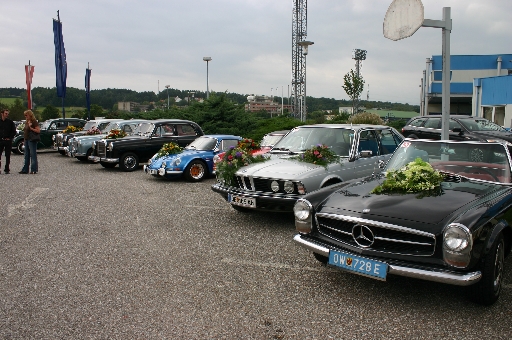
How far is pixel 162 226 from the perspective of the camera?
700 centimetres

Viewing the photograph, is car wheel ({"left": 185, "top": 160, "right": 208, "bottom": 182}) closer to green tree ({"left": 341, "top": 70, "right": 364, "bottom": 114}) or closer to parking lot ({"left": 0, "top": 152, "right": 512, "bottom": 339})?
parking lot ({"left": 0, "top": 152, "right": 512, "bottom": 339})

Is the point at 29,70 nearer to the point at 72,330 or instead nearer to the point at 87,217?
the point at 87,217

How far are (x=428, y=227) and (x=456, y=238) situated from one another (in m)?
0.24

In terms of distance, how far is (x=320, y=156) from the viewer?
703cm

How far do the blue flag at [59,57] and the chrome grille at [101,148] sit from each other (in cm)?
1269

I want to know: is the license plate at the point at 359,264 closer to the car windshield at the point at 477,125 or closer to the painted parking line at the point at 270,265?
the painted parking line at the point at 270,265

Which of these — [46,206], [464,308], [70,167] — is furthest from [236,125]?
[464,308]

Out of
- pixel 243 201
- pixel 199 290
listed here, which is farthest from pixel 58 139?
pixel 199 290

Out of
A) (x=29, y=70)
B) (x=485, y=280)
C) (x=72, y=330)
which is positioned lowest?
(x=72, y=330)

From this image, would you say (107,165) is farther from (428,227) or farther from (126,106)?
(126,106)

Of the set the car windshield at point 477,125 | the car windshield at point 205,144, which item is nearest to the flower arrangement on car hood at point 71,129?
the car windshield at point 205,144

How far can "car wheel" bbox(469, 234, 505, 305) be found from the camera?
373 cm

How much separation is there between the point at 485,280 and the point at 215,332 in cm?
225

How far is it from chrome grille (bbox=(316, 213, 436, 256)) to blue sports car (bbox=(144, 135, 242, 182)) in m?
7.53
